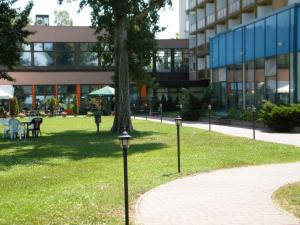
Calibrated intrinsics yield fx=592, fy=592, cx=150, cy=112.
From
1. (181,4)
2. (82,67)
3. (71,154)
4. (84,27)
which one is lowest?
(71,154)

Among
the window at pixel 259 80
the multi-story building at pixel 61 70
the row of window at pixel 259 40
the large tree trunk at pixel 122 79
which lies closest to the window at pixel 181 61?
the multi-story building at pixel 61 70

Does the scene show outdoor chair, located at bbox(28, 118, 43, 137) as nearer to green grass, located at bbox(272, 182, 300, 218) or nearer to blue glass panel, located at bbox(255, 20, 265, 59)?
blue glass panel, located at bbox(255, 20, 265, 59)

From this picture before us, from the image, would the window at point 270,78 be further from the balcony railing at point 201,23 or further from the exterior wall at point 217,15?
the balcony railing at point 201,23

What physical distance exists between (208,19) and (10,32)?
37714 millimetres

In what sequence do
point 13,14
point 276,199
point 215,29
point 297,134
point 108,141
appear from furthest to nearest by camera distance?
point 215,29 → point 13,14 → point 297,134 → point 108,141 → point 276,199

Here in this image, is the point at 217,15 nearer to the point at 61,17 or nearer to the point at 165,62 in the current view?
the point at 165,62

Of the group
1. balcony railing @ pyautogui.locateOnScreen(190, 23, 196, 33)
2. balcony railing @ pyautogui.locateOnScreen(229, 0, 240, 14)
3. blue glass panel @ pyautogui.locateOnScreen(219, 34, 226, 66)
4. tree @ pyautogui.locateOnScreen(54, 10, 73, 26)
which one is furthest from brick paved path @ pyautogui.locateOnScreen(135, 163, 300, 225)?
tree @ pyautogui.locateOnScreen(54, 10, 73, 26)

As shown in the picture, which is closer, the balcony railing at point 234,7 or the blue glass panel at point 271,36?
the blue glass panel at point 271,36

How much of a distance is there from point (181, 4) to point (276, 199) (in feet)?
238

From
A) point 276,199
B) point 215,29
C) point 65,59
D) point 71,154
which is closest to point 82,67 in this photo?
point 65,59

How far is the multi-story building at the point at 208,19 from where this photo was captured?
51172 mm

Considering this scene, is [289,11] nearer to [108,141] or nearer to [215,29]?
[108,141]

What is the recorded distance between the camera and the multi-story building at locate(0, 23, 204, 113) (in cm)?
6144

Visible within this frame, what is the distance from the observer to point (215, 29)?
60.7 meters
